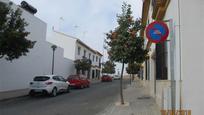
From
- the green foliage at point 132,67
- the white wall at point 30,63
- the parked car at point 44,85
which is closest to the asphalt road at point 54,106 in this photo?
the parked car at point 44,85

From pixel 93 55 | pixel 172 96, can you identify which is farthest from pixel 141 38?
pixel 93 55

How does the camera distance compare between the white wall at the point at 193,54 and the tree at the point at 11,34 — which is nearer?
the white wall at the point at 193,54

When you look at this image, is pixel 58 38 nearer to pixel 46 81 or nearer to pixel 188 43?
pixel 46 81

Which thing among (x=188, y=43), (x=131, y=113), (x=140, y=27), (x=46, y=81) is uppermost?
(x=140, y=27)

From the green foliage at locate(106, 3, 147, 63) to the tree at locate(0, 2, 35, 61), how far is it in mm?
5114

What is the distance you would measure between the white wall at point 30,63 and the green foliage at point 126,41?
9830 millimetres

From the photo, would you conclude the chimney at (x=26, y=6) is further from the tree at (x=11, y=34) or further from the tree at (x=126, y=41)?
the tree at (x=126, y=41)

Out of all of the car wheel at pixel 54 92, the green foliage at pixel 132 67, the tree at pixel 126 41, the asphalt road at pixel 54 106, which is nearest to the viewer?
the asphalt road at pixel 54 106

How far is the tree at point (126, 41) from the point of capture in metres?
12.5

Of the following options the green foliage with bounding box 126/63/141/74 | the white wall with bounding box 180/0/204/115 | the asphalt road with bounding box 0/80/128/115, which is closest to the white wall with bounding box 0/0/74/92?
Result: the asphalt road with bounding box 0/80/128/115

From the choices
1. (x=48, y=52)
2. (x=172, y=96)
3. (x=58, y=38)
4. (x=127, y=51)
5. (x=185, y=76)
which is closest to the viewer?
(x=172, y=96)

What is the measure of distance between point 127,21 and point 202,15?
6.90 meters

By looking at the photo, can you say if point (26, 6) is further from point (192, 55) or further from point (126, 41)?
point (192, 55)

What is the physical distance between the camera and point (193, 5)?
6.25 meters
